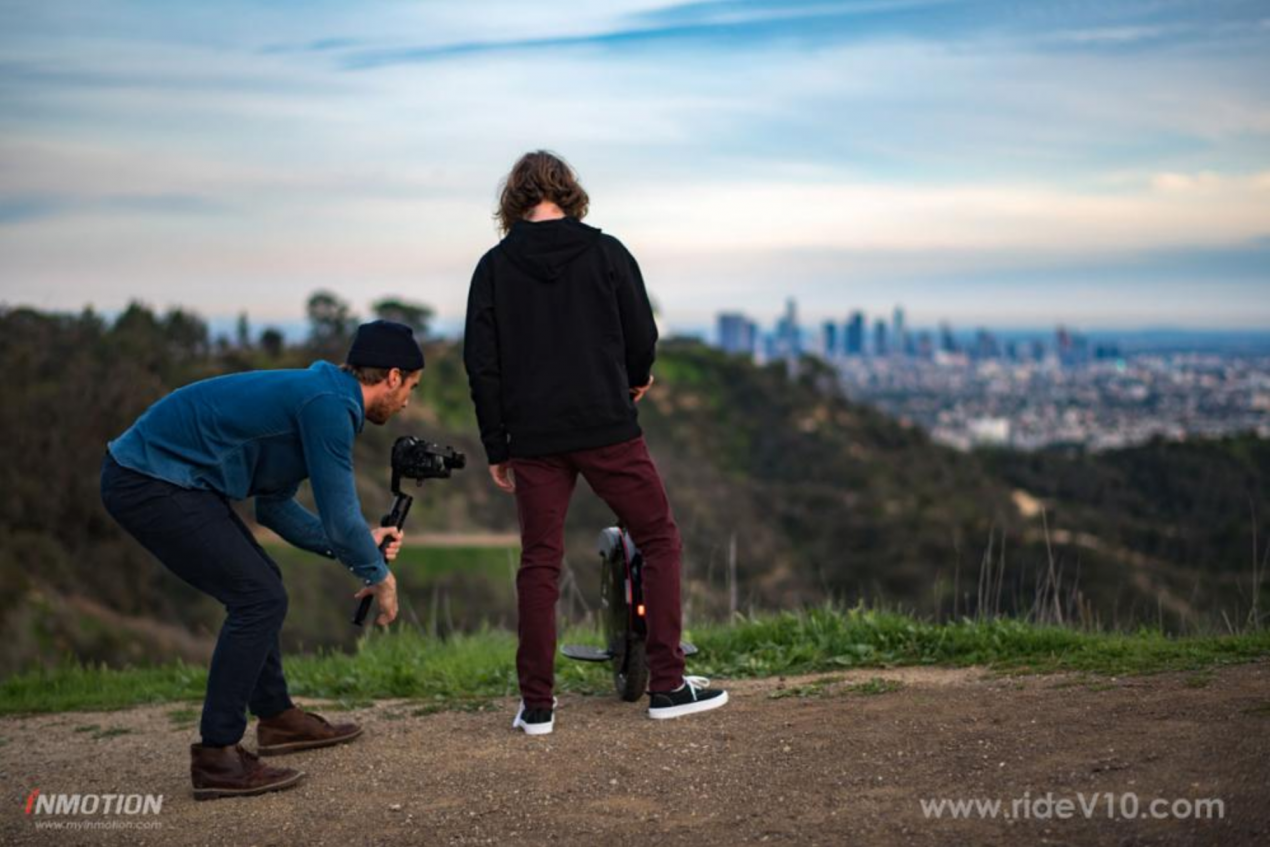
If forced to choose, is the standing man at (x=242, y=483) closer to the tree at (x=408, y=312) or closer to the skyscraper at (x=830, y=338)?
the tree at (x=408, y=312)

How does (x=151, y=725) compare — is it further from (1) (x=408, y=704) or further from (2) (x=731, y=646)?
(2) (x=731, y=646)

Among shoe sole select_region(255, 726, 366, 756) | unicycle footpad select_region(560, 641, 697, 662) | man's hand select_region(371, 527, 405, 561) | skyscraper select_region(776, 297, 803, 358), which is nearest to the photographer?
man's hand select_region(371, 527, 405, 561)

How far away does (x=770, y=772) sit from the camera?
16.4ft

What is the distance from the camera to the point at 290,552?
147ft

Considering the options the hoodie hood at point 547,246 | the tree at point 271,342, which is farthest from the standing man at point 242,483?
the tree at point 271,342

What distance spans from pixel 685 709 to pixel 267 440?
2.11 m

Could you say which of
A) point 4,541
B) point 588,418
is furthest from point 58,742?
point 4,541

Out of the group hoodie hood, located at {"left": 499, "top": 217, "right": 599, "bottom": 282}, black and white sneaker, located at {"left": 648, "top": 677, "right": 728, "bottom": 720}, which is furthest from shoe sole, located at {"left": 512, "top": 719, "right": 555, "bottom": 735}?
hoodie hood, located at {"left": 499, "top": 217, "right": 599, "bottom": 282}

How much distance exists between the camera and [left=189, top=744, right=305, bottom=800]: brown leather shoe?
205 inches

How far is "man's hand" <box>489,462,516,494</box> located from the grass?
1.41 metres

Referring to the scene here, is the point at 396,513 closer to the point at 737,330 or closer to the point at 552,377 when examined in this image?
the point at 552,377

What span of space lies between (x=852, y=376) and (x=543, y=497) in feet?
397

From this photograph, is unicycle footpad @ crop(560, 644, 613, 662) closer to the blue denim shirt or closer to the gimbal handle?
the gimbal handle

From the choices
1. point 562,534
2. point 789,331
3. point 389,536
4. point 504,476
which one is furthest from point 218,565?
point 789,331
